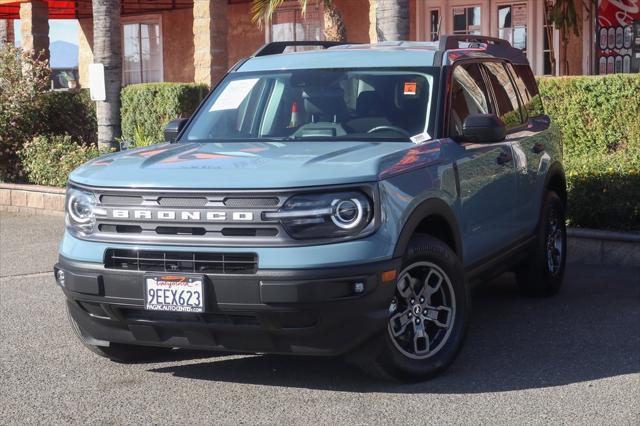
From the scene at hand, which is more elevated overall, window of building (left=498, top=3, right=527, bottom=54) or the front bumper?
window of building (left=498, top=3, right=527, bottom=54)

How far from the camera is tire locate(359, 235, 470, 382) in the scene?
5.50 meters

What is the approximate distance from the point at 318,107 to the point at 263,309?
1853 mm

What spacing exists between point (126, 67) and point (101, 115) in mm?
10888

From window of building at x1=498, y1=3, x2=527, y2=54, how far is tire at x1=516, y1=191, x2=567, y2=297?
36.2 ft

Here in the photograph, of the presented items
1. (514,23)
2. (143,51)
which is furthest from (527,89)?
(143,51)

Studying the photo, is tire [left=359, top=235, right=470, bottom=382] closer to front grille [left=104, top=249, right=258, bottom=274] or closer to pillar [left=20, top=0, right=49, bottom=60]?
front grille [left=104, top=249, right=258, bottom=274]

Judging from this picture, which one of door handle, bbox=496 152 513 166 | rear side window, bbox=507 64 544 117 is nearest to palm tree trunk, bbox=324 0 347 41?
rear side window, bbox=507 64 544 117

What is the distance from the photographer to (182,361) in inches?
248

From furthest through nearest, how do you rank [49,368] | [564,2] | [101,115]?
[564,2]
[101,115]
[49,368]

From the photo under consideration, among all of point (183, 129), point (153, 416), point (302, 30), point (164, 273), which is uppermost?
point (302, 30)

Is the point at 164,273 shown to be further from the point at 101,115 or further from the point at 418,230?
the point at 101,115

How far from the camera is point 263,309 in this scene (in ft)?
16.8

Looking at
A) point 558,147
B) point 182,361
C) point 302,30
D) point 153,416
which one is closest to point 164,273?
point 153,416

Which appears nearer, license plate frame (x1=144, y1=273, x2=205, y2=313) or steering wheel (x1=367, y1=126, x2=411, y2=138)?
license plate frame (x1=144, y1=273, x2=205, y2=313)
